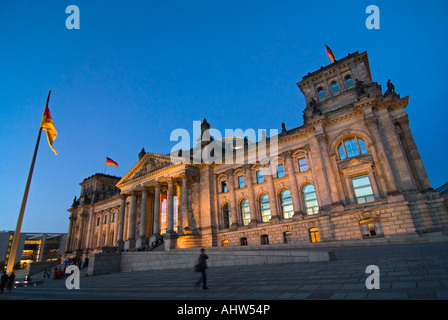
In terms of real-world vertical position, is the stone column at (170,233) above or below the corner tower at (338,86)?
below

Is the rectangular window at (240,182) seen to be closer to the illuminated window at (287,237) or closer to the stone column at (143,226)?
the illuminated window at (287,237)

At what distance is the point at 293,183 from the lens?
100ft

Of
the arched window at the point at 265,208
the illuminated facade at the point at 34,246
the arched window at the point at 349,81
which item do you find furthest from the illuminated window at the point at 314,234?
the illuminated facade at the point at 34,246

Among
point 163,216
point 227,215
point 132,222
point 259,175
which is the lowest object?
point 227,215

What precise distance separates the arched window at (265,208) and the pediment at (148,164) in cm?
1577

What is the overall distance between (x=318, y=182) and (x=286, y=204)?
5355mm

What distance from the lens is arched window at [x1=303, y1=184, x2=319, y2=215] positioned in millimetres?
29095

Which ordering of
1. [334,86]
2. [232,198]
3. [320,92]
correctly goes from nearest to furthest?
[334,86], [320,92], [232,198]

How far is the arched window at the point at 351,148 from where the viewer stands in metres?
27.5

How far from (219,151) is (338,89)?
20.1 metres

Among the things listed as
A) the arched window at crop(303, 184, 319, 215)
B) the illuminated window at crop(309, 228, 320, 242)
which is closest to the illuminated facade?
the arched window at crop(303, 184, 319, 215)

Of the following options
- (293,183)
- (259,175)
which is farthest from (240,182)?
(293,183)

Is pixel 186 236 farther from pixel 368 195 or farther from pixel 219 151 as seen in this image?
pixel 368 195

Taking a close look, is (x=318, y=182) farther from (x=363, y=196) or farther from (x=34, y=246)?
(x=34, y=246)
